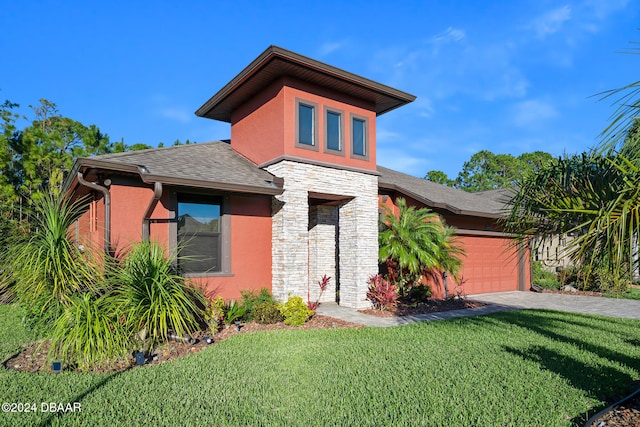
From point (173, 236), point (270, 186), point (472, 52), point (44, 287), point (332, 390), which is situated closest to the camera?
point (332, 390)

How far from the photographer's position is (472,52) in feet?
42.4

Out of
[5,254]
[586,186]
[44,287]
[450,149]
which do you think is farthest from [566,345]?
[450,149]

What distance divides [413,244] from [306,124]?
4369 millimetres

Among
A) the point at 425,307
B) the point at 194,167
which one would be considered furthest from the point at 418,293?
the point at 194,167

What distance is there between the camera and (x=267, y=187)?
9086 millimetres

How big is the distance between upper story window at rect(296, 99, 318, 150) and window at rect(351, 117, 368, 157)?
1.30 m

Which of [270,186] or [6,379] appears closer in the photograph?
[6,379]

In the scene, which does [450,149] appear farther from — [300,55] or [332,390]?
[332,390]

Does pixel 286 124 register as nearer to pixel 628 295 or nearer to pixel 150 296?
pixel 150 296

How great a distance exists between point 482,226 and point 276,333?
34.2ft

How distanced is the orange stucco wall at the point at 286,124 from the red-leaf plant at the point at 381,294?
326cm

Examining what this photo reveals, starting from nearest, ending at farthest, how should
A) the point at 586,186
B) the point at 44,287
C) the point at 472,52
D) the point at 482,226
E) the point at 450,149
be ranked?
the point at 586,186
the point at 44,287
the point at 472,52
the point at 482,226
the point at 450,149

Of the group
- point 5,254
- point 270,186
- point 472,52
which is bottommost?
point 5,254

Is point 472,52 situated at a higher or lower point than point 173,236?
higher
